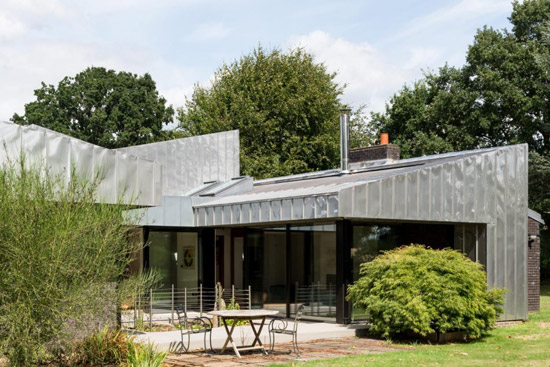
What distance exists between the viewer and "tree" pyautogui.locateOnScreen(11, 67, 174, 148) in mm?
44562

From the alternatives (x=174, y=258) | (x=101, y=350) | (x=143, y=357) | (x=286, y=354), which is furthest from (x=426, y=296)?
(x=174, y=258)

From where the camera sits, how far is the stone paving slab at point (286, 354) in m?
11.9

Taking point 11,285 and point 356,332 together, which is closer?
point 11,285

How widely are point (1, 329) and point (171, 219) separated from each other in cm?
1019

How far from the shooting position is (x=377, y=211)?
16.2 metres

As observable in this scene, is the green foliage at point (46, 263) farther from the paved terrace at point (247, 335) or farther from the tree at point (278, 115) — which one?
the tree at point (278, 115)

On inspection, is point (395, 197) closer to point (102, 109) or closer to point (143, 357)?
point (143, 357)

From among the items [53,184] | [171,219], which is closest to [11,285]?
[53,184]

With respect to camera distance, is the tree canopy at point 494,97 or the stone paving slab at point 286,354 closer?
the stone paving slab at point 286,354

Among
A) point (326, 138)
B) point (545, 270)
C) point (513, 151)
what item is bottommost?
point (545, 270)

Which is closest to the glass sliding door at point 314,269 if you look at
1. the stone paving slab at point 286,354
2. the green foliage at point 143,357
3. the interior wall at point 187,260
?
the stone paving slab at point 286,354

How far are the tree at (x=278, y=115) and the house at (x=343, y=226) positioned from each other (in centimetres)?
1552

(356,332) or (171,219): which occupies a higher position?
(171,219)

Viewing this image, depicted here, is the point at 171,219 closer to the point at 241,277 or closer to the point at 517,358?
the point at 241,277
